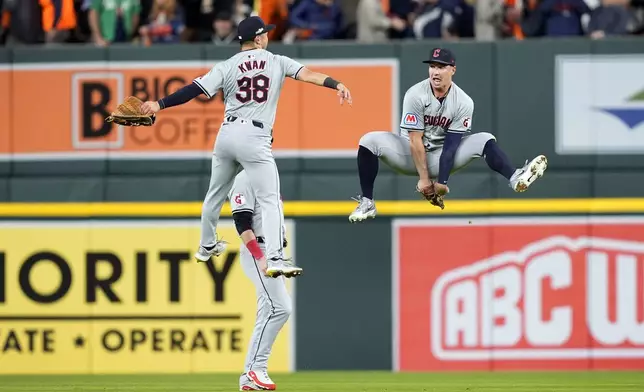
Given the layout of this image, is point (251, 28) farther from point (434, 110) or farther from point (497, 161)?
point (497, 161)

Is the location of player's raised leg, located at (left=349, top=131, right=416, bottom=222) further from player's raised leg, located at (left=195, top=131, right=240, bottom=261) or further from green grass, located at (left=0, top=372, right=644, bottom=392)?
green grass, located at (left=0, top=372, right=644, bottom=392)

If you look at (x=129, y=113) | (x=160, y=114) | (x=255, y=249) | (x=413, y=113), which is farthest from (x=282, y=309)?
(x=160, y=114)

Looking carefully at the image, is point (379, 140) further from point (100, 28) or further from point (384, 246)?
point (100, 28)

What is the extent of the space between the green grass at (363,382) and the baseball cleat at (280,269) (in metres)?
1.73

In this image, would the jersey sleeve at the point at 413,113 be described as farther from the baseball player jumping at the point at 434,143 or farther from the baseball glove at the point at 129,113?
the baseball glove at the point at 129,113

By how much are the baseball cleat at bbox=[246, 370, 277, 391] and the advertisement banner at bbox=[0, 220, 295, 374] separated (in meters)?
3.91

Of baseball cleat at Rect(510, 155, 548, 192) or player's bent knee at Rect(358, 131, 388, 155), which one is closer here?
baseball cleat at Rect(510, 155, 548, 192)

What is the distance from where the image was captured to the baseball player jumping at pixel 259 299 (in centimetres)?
1425

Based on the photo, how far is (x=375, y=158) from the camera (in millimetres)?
14695

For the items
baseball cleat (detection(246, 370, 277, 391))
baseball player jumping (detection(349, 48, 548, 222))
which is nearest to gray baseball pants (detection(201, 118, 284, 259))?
baseball player jumping (detection(349, 48, 548, 222))

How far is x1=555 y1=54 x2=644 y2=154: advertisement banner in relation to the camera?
710 inches

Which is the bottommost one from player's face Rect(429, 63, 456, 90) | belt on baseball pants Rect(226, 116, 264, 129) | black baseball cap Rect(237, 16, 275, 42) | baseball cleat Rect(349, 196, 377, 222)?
baseball cleat Rect(349, 196, 377, 222)

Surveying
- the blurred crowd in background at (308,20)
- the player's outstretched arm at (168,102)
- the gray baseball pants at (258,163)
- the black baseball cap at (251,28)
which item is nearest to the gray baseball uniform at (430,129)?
the gray baseball pants at (258,163)

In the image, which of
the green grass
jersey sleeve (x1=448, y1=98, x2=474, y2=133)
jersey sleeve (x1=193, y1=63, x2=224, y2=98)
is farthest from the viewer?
the green grass
